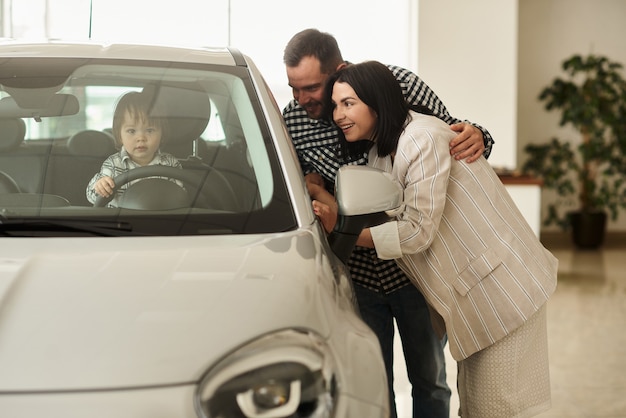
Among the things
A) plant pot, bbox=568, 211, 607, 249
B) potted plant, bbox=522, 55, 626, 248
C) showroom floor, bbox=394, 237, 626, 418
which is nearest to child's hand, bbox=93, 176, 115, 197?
showroom floor, bbox=394, 237, 626, 418

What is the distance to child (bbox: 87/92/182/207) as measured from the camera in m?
1.77

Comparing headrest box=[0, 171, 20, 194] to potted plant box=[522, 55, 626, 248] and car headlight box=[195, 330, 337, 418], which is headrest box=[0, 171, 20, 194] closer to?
car headlight box=[195, 330, 337, 418]

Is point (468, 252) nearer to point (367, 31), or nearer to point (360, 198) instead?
point (360, 198)

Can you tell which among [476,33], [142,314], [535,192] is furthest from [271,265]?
[476,33]

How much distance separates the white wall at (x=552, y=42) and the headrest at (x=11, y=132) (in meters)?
8.30

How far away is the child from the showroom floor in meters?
2.01

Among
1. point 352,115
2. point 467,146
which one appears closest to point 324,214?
point 352,115

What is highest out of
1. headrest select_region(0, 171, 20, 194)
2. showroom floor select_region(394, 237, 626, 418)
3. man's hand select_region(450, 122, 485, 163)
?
man's hand select_region(450, 122, 485, 163)

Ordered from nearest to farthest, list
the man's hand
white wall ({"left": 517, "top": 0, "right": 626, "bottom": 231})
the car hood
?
the car hood < the man's hand < white wall ({"left": 517, "top": 0, "right": 626, "bottom": 231})

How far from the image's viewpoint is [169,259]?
143 cm

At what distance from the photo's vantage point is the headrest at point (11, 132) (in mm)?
1884

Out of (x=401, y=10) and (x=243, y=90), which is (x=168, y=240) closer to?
(x=243, y=90)

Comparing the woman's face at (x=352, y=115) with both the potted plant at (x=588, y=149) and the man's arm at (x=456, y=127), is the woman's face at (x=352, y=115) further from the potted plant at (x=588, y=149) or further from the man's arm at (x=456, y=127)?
the potted plant at (x=588, y=149)

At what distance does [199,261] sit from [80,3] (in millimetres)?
6209
